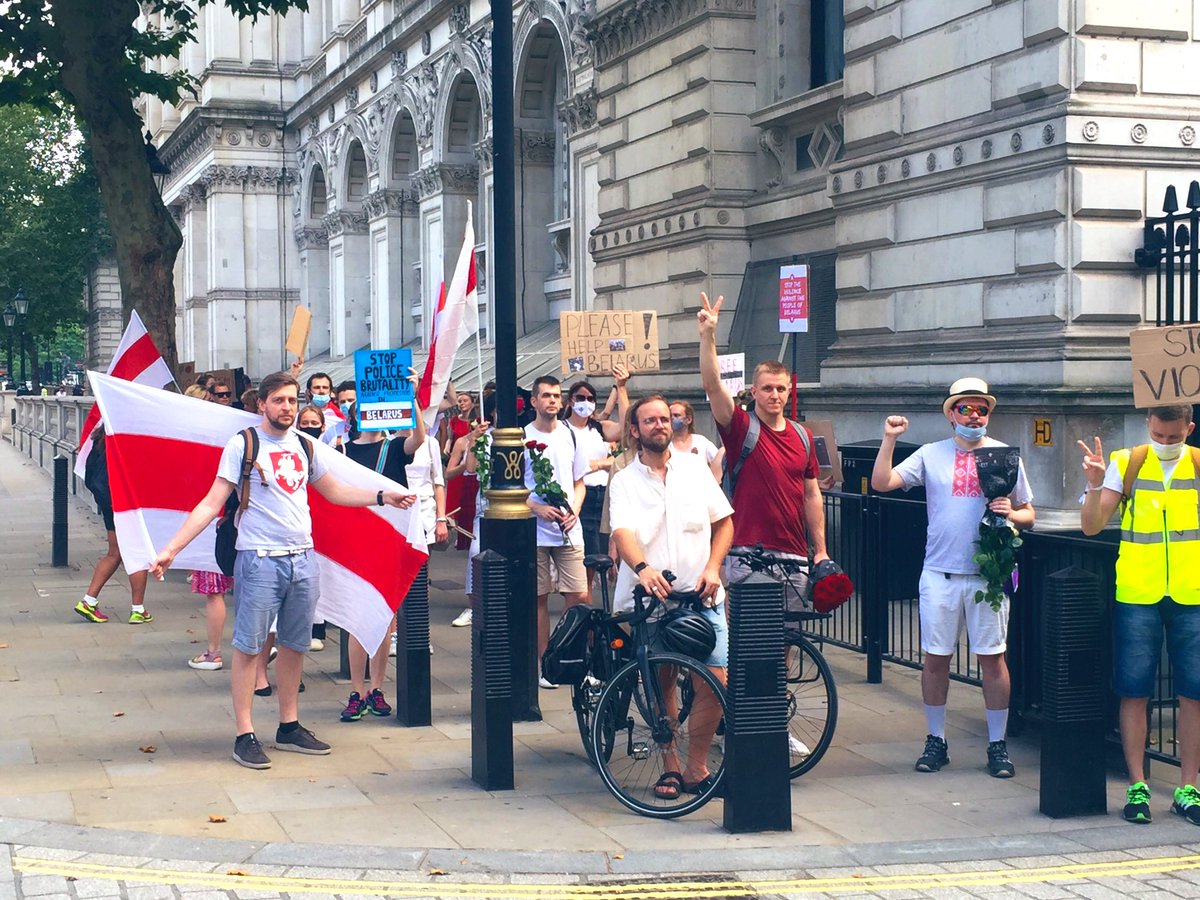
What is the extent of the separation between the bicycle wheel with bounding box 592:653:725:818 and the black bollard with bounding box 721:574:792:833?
0.15 m

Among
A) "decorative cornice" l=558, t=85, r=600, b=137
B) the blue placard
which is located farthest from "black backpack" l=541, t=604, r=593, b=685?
"decorative cornice" l=558, t=85, r=600, b=137

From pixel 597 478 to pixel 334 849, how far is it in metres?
6.38

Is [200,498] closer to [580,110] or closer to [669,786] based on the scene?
[669,786]

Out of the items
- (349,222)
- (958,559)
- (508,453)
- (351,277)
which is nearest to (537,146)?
(349,222)

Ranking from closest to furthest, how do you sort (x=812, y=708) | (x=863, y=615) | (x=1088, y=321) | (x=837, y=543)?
(x=812, y=708), (x=863, y=615), (x=837, y=543), (x=1088, y=321)

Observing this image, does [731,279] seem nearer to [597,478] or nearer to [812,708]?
[597,478]

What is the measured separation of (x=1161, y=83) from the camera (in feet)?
41.5

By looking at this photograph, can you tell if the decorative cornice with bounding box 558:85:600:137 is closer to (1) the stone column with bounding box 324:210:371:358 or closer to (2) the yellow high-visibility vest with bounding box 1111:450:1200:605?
(2) the yellow high-visibility vest with bounding box 1111:450:1200:605

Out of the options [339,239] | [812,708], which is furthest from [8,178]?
[812,708]

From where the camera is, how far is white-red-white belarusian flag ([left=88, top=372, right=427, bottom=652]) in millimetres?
8938

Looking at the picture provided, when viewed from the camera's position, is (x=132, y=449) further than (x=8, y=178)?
No

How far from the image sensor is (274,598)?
8242mm

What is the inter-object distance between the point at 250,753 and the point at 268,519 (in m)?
1.17

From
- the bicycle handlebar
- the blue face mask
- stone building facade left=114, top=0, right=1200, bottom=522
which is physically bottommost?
the bicycle handlebar
